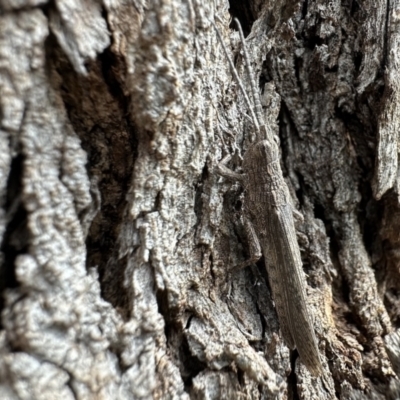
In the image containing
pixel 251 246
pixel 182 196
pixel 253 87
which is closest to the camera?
pixel 182 196

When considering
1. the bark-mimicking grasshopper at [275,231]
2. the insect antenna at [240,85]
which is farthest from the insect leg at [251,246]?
the insect antenna at [240,85]

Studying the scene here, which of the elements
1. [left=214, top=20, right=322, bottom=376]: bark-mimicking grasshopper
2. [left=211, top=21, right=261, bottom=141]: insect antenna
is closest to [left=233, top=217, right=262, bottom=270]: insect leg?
[left=214, top=20, right=322, bottom=376]: bark-mimicking grasshopper

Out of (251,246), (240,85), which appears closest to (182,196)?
(251,246)

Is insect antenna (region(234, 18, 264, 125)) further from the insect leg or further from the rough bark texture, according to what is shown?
the insect leg

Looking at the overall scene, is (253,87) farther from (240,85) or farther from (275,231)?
(275,231)

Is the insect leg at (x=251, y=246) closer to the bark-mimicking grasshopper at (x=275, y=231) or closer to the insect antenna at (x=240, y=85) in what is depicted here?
the bark-mimicking grasshopper at (x=275, y=231)

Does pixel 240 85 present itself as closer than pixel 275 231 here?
Yes
